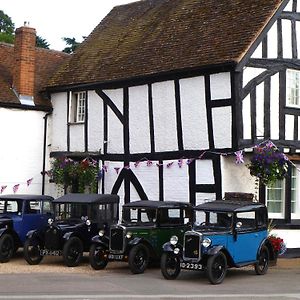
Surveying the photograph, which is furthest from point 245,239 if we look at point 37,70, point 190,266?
point 37,70

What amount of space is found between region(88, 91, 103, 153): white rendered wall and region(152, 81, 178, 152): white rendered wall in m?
2.49

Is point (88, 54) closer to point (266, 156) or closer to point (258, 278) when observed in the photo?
point (266, 156)

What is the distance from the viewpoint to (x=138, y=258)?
14406 mm

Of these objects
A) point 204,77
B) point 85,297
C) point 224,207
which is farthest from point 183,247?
point 204,77

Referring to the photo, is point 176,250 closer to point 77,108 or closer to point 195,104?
point 195,104

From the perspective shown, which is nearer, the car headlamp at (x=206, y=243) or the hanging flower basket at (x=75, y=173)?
the car headlamp at (x=206, y=243)

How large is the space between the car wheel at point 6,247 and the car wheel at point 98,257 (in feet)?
8.43

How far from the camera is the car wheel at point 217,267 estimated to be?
42.4ft

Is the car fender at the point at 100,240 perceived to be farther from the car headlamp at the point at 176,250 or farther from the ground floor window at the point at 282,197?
the ground floor window at the point at 282,197

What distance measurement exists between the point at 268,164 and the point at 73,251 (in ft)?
18.8

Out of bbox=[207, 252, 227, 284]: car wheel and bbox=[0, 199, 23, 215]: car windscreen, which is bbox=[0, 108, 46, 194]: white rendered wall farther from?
bbox=[207, 252, 227, 284]: car wheel

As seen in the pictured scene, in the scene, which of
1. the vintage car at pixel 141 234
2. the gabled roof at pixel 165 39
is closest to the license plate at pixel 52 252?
the vintage car at pixel 141 234

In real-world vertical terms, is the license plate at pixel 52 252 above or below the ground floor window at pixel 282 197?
below

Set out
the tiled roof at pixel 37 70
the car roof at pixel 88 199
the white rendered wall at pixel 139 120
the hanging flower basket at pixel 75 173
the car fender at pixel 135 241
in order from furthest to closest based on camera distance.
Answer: the tiled roof at pixel 37 70 → the hanging flower basket at pixel 75 173 → the white rendered wall at pixel 139 120 → the car roof at pixel 88 199 → the car fender at pixel 135 241
